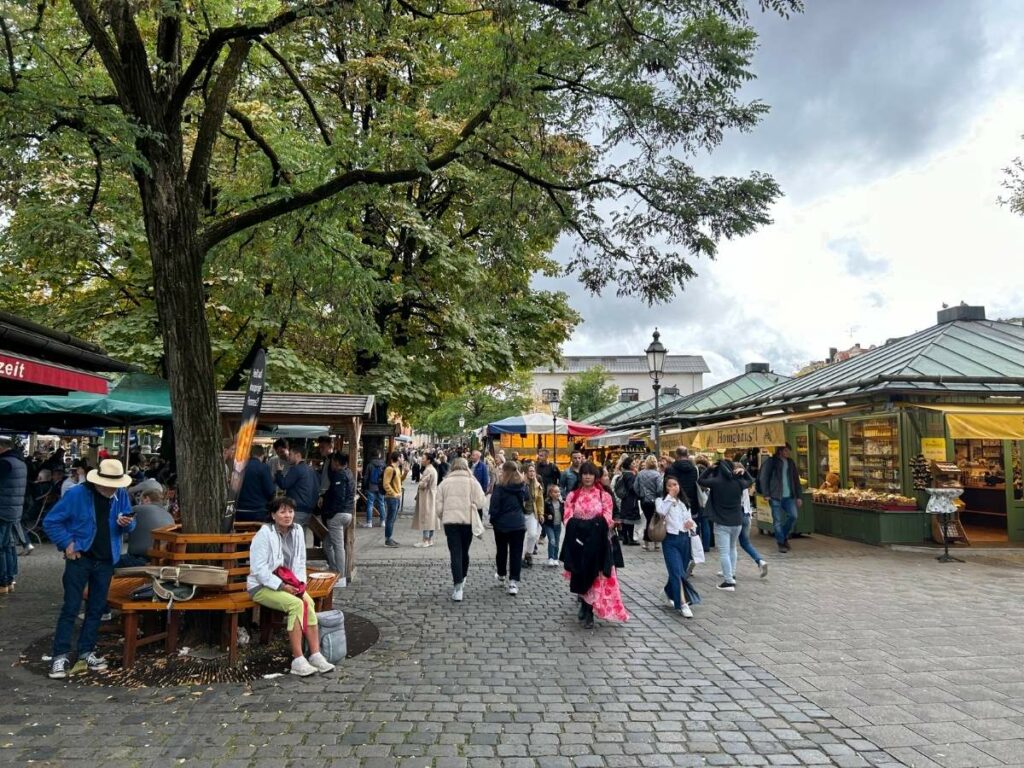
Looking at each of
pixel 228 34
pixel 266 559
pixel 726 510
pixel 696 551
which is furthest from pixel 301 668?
pixel 228 34

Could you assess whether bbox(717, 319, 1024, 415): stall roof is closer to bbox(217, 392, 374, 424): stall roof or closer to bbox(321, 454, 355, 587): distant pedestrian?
bbox(217, 392, 374, 424): stall roof

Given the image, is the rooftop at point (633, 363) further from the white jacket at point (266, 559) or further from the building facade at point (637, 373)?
the white jacket at point (266, 559)

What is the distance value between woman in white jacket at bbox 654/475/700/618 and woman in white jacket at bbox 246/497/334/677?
399 centimetres

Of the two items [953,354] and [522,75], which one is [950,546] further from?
[522,75]

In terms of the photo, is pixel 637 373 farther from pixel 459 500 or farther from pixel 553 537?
pixel 459 500

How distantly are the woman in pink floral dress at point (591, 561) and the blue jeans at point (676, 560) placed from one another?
2.08 ft

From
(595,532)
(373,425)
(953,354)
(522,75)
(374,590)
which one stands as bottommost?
(374,590)

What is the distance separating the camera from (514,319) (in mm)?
20453

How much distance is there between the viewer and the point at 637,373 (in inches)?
4397

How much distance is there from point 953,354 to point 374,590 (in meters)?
12.5

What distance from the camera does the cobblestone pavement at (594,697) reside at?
4.14 metres

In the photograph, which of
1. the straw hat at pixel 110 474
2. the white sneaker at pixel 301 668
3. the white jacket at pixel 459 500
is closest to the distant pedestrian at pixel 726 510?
the white jacket at pixel 459 500

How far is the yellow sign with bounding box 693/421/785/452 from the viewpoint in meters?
14.2

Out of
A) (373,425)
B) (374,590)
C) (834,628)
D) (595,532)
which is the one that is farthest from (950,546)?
(373,425)
